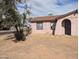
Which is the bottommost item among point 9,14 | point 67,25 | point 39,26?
point 39,26

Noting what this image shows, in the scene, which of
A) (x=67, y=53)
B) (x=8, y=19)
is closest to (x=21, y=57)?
(x=67, y=53)

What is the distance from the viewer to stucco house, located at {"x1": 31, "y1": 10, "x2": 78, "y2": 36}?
26.2 m

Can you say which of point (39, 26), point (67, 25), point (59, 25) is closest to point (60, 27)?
point (59, 25)

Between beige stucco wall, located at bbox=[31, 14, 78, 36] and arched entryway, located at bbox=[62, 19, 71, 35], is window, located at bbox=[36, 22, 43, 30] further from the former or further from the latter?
arched entryway, located at bbox=[62, 19, 71, 35]

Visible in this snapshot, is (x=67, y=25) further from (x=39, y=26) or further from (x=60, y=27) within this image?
(x=39, y=26)

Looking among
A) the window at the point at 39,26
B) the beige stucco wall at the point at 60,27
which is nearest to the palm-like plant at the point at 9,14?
the beige stucco wall at the point at 60,27

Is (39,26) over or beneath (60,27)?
over

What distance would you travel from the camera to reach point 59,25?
1109 inches

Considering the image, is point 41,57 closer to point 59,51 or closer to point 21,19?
point 59,51

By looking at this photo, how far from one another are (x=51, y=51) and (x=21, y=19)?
8.57 m

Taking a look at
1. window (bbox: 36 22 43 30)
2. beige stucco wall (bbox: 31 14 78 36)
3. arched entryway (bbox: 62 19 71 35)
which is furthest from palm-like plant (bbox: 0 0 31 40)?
window (bbox: 36 22 43 30)

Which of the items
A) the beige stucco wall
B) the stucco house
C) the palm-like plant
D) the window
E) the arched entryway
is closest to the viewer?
the palm-like plant

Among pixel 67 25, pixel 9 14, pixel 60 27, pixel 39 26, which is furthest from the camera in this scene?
pixel 39 26

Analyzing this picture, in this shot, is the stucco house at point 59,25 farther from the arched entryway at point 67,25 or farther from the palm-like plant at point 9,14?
the palm-like plant at point 9,14
